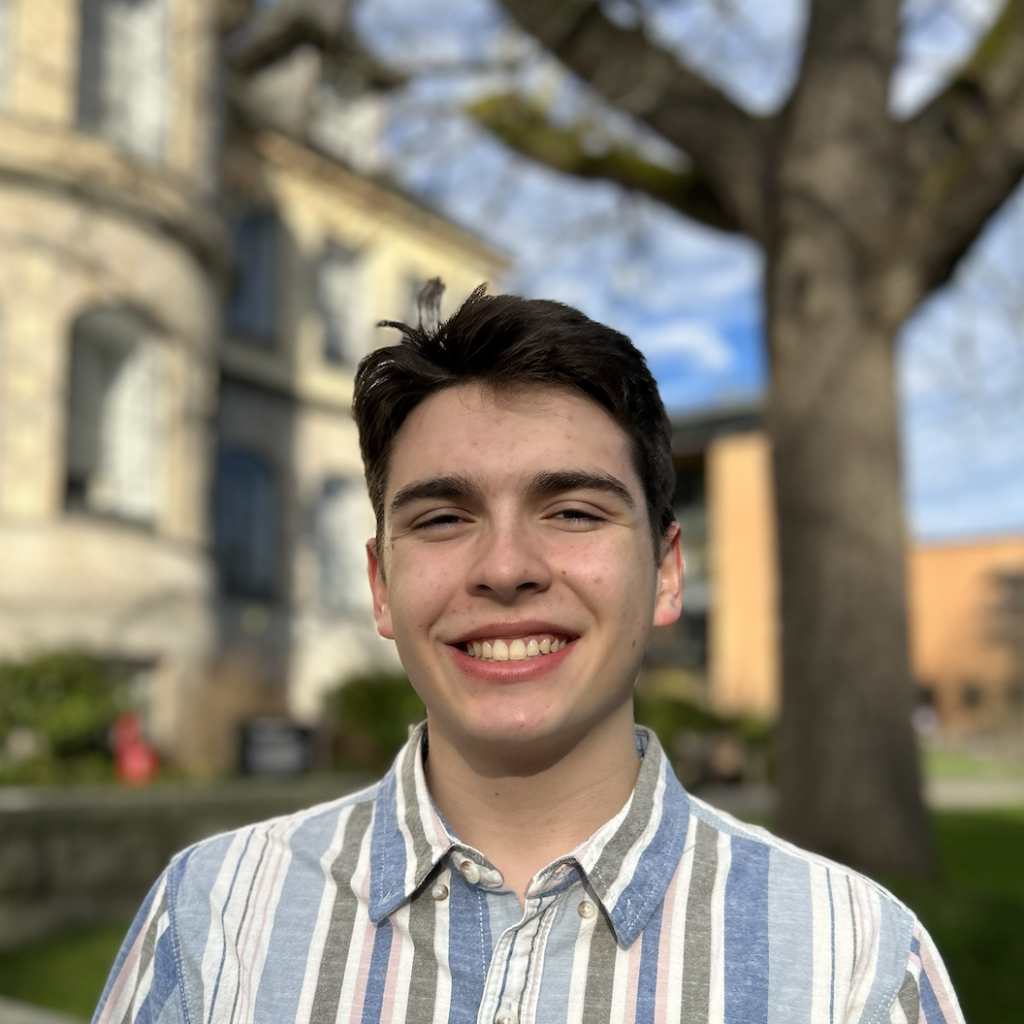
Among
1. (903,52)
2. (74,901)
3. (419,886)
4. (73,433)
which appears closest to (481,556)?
(419,886)

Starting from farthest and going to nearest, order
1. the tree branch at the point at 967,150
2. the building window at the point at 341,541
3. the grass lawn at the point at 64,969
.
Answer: the building window at the point at 341,541
the grass lawn at the point at 64,969
the tree branch at the point at 967,150

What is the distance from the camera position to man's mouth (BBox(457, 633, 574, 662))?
1895 millimetres

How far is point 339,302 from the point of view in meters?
22.9

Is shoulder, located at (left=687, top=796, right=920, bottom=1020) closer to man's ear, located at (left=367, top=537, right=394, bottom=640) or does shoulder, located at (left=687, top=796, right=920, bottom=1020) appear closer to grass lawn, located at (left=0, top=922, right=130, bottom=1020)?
man's ear, located at (left=367, top=537, right=394, bottom=640)

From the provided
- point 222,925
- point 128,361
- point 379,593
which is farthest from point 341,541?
point 222,925

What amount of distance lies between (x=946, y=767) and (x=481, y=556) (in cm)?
3004

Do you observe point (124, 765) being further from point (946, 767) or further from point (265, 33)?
point (946, 767)

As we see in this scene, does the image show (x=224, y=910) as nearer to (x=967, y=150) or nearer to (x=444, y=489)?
(x=444, y=489)

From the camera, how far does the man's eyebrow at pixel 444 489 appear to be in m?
1.95

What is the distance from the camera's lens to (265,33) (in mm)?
7578

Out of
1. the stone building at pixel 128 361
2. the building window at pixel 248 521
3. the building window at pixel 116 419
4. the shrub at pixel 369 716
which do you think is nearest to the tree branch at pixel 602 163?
the stone building at pixel 128 361

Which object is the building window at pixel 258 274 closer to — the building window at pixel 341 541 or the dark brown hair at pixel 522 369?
the building window at pixel 341 541

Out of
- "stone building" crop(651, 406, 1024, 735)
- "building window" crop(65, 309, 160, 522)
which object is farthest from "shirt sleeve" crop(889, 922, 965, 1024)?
"stone building" crop(651, 406, 1024, 735)

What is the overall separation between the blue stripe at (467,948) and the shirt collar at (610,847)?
2.8 inches
